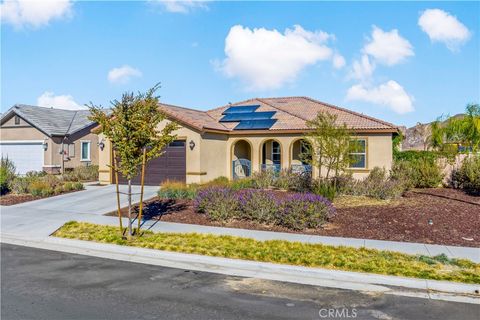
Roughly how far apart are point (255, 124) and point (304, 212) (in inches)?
492

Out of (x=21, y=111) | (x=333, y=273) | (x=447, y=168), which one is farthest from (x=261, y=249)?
(x=21, y=111)

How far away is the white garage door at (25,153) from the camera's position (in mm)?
29688

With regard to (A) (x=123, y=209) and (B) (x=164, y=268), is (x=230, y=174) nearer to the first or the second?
(A) (x=123, y=209)

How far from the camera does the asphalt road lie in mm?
6289

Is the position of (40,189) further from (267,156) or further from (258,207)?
(267,156)

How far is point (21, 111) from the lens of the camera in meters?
30.7

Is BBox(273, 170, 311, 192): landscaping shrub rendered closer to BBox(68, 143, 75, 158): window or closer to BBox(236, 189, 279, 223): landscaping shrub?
BBox(236, 189, 279, 223): landscaping shrub

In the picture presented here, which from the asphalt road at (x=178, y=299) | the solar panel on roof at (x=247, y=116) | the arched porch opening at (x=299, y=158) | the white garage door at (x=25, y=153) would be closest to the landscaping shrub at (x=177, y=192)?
the arched porch opening at (x=299, y=158)

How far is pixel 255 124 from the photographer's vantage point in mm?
24125

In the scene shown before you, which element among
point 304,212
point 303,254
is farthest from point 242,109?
point 303,254

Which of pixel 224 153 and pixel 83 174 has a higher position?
pixel 224 153

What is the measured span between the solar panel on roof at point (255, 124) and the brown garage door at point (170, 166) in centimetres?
406

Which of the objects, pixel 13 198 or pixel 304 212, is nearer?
pixel 304 212

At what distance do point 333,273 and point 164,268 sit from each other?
3.50m
